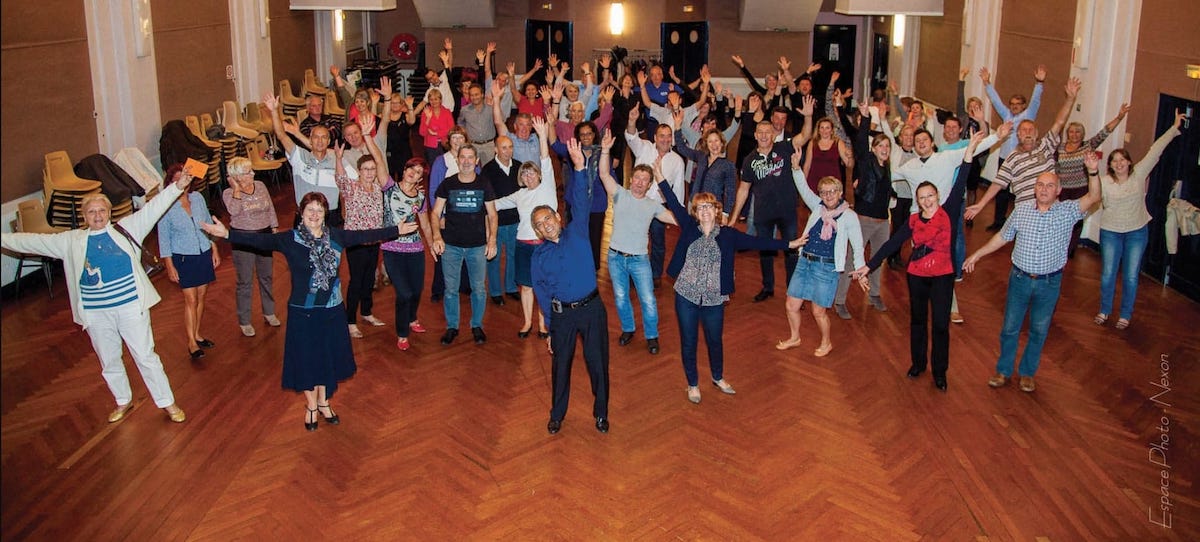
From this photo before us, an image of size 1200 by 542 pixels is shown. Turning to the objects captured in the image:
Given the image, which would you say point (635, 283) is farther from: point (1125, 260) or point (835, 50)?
point (835, 50)

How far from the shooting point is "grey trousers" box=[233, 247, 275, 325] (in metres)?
7.42

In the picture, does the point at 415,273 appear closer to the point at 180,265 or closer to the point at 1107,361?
the point at 180,265

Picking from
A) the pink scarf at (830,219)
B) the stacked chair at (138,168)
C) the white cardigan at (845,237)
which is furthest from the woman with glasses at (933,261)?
the stacked chair at (138,168)

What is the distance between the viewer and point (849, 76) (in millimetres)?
21812

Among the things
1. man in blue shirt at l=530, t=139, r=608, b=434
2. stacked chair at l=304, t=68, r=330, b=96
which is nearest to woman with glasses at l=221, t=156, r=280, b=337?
man in blue shirt at l=530, t=139, r=608, b=434

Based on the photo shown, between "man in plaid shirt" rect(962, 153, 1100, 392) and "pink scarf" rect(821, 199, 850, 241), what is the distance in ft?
2.85

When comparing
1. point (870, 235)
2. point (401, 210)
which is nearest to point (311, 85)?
point (401, 210)

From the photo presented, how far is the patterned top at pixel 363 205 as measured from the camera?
6906 millimetres

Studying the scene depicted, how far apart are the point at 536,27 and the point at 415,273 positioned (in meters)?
15.8

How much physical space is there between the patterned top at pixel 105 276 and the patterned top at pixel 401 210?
177cm

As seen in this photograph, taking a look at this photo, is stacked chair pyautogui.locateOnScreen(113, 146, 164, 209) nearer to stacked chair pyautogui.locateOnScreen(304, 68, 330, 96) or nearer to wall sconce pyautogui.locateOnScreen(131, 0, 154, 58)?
wall sconce pyautogui.locateOnScreen(131, 0, 154, 58)

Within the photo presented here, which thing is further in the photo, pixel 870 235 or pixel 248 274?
pixel 870 235

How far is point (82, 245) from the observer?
5.59 metres

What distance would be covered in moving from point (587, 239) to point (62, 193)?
5.83 metres
